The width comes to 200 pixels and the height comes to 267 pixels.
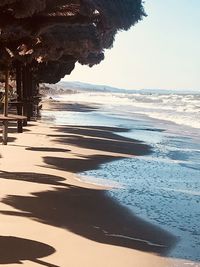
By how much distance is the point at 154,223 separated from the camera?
310 inches

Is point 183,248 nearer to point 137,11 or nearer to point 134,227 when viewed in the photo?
point 134,227

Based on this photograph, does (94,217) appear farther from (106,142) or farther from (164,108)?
(164,108)

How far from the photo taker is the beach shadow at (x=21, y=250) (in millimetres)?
5562

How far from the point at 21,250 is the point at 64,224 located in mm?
1527

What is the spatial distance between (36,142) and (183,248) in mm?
11349

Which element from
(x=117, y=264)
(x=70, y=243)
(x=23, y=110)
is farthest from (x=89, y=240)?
(x=23, y=110)

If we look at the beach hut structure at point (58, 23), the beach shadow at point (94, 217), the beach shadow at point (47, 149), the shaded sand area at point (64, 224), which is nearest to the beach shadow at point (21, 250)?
the shaded sand area at point (64, 224)

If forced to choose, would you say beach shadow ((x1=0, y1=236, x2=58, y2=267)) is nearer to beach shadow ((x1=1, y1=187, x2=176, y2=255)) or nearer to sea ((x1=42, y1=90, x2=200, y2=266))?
beach shadow ((x1=1, y1=187, x2=176, y2=255))

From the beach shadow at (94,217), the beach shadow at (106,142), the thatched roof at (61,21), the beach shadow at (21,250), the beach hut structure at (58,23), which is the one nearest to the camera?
the beach shadow at (21,250)

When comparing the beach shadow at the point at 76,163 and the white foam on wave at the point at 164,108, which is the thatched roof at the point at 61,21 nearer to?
the beach shadow at the point at 76,163

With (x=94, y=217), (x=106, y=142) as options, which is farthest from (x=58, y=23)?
(x=106, y=142)

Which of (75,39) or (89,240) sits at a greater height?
(75,39)

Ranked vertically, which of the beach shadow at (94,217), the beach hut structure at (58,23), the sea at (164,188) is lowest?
the sea at (164,188)

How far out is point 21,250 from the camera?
19.3 ft
